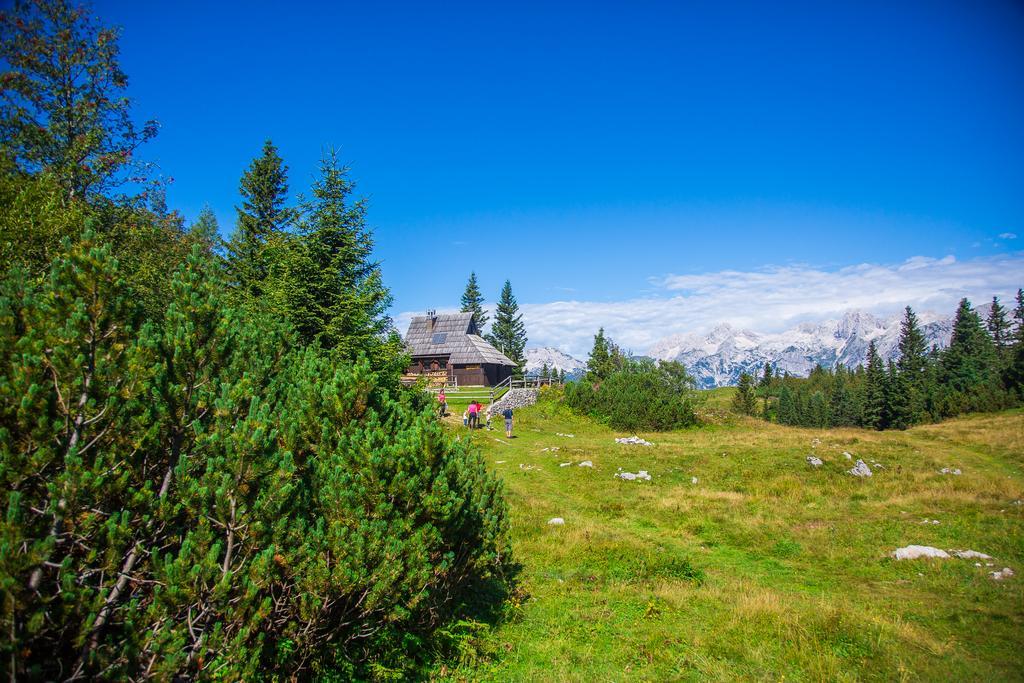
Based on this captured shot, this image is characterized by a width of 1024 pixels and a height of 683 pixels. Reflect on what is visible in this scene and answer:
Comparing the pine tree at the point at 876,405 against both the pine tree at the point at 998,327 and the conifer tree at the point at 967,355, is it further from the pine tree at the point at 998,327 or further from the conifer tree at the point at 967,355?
the pine tree at the point at 998,327

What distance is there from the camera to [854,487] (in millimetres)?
19516

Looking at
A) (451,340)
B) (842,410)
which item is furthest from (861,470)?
(842,410)

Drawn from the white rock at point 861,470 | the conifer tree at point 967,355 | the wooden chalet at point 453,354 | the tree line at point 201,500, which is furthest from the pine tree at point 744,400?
the tree line at point 201,500

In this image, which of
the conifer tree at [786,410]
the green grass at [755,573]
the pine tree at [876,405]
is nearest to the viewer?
the green grass at [755,573]

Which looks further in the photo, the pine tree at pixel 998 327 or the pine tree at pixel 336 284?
the pine tree at pixel 998 327

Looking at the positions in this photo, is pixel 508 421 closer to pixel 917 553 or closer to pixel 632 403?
pixel 632 403

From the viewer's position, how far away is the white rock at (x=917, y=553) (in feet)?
40.5

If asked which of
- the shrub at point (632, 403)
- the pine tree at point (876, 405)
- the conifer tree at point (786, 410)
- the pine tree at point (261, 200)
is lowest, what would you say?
the conifer tree at point (786, 410)

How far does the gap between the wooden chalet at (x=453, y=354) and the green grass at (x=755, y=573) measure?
1106 inches

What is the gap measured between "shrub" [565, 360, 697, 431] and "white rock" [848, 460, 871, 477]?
16571 mm

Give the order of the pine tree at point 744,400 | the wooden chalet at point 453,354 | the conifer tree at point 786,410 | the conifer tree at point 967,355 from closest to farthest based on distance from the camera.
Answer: the wooden chalet at point 453,354 < the conifer tree at point 967,355 < the pine tree at point 744,400 < the conifer tree at point 786,410

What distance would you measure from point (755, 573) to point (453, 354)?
141ft

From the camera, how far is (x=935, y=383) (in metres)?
88.9

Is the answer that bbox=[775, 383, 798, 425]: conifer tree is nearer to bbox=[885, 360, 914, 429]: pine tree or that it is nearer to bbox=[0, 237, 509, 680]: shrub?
bbox=[885, 360, 914, 429]: pine tree
